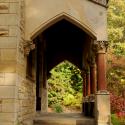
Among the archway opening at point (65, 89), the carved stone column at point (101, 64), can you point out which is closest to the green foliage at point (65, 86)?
the archway opening at point (65, 89)

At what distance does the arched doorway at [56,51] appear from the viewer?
15594mm

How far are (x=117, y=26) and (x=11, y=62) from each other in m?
22.4

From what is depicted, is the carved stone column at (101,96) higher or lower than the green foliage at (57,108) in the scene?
higher

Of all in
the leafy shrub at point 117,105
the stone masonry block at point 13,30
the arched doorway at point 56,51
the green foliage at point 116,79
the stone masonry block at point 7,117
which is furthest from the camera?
the green foliage at point 116,79

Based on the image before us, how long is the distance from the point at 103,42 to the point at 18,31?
8.36 feet

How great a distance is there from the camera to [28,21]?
9.53m

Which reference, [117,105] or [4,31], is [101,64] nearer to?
[4,31]

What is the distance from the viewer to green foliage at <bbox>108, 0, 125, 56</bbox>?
26250mm

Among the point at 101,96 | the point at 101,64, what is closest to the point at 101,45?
the point at 101,64

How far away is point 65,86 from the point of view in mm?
24578

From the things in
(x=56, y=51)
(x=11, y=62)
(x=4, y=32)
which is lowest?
(x=11, y=62)

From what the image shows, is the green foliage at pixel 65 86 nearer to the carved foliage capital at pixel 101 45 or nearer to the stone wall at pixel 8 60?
the carved foliage capital at pixel 101 45

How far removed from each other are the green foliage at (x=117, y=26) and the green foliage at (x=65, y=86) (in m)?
3.50

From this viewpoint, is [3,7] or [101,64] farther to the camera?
[101,64]
